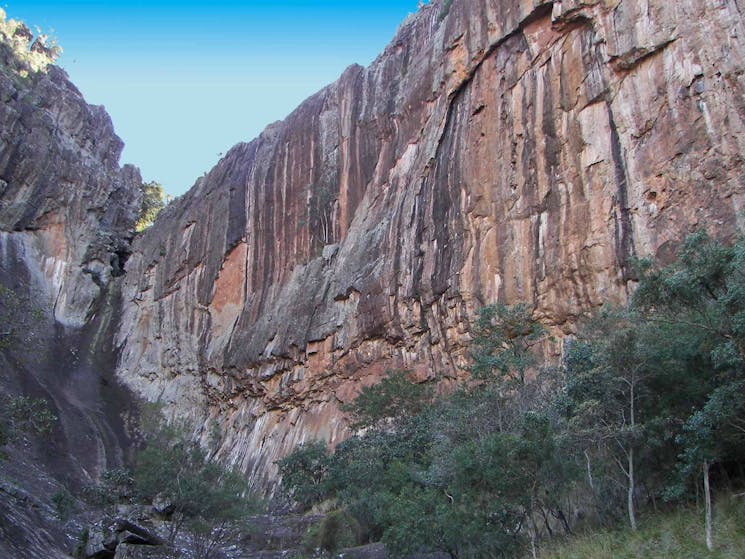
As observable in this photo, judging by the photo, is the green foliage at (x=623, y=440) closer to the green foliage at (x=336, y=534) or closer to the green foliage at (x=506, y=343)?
the green foliage at (x=506, y=343)

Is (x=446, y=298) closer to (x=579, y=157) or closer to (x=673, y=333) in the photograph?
(x=579, y=157)

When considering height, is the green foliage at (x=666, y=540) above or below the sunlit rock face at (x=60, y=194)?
below

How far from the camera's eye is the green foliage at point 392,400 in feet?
89.9

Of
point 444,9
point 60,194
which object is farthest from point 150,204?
point 444,9

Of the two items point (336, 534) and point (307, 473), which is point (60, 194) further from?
point (336, 534)

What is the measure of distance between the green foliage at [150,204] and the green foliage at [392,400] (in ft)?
129

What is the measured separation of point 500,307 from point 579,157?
20.8 feet

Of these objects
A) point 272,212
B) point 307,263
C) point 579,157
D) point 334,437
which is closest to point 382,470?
point 334,437

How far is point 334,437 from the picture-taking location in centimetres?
Answer: 3181

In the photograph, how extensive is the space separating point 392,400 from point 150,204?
4559 cm

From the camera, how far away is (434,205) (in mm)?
30047

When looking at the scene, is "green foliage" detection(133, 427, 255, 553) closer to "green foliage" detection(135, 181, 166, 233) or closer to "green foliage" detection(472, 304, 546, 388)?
"green foliage" detection(472, 304, 546, 388)

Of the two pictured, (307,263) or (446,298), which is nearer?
(446,298)

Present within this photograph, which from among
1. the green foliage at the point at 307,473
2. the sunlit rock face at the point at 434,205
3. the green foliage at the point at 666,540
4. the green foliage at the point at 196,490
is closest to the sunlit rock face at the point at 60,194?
the sunlit rock face at the point at 434,205
